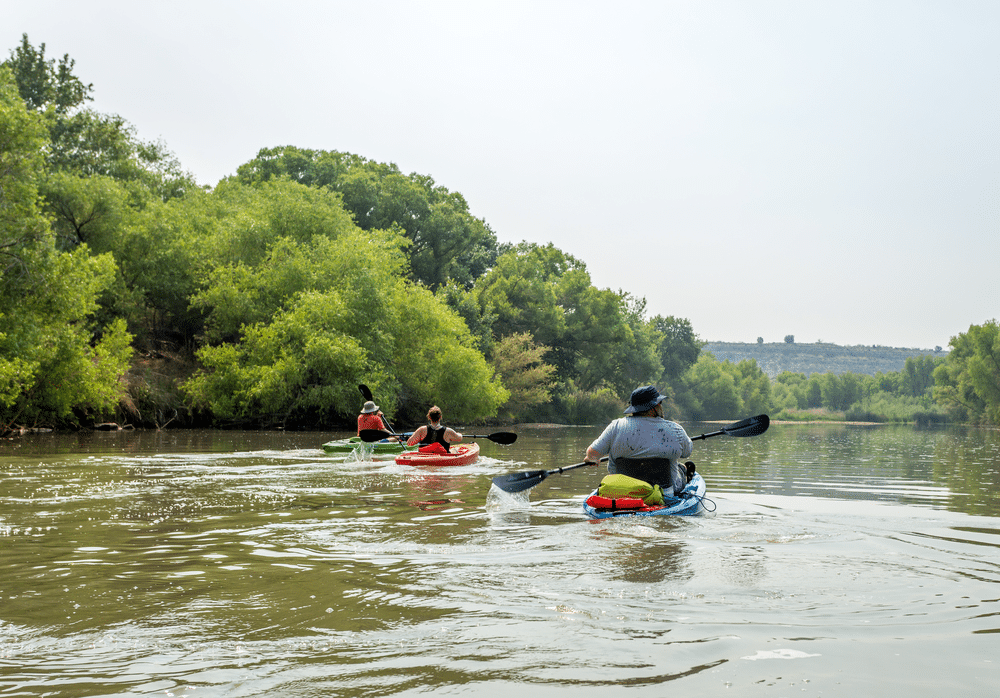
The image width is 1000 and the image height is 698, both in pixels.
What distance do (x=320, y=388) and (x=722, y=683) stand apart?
3019 cm

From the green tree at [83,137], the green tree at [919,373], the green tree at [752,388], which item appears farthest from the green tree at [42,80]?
the green tree at [919,373]

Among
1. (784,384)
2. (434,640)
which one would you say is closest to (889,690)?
(434,640)

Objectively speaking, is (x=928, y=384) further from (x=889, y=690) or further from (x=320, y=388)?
(x=889, y=690)

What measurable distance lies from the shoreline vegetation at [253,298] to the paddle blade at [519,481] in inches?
678

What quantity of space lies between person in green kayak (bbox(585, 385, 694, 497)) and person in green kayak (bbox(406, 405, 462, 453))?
7.38m

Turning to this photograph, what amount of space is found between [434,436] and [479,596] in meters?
11.3

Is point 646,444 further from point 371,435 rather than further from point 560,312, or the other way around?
point 560,312

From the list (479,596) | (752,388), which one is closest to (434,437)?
(479,596)

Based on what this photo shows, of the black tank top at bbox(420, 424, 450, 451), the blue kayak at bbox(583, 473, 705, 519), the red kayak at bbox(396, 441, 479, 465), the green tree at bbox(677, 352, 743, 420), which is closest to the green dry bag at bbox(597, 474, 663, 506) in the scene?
the blue kayak at bbox(583, 473, 705, 519)

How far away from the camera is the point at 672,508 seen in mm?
8938

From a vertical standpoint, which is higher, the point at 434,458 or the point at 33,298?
the point at 33,298

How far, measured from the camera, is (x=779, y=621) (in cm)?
493

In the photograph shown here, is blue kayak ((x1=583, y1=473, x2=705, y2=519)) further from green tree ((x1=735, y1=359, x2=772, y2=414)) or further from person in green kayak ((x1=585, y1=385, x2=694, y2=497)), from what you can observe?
green tree ((x1=735, y1=359, x2=772, y2=414))

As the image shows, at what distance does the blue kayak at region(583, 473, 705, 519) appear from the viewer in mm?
8844
